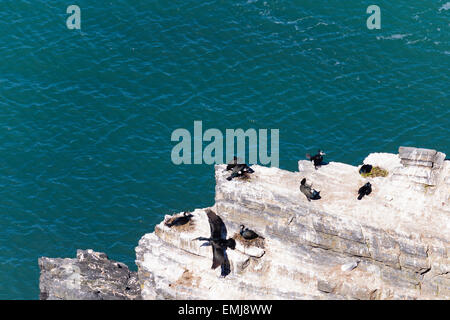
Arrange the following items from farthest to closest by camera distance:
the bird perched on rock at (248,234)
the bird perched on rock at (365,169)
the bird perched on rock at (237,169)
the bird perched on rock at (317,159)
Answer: the bird perched on rock at (317,159)
the bird perched on rock at (237,169)
the bird perched on rock at (365,169)
the bird perched on rock at (248,234)

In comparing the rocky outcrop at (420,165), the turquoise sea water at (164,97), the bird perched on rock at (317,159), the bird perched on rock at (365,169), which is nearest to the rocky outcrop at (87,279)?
the turquoise sea water at (164,97)

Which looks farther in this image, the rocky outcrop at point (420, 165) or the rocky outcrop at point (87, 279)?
the rocky outcrop at point (87, 279)

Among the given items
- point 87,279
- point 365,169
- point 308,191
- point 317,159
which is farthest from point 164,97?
point 308,191

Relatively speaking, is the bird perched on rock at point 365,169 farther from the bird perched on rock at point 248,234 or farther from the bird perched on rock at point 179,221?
the bird perched on rock at point 179,221

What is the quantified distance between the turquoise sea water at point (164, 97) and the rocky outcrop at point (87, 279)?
9466mm

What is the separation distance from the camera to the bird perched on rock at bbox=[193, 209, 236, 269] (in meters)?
72.6

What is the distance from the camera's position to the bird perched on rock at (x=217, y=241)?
72.6 m

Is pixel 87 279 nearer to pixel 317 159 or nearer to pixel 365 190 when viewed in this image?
pixel 317 159

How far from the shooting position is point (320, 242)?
235ft

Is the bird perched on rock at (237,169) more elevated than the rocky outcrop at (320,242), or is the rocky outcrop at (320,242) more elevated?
the bird perched on rock at (237,169)

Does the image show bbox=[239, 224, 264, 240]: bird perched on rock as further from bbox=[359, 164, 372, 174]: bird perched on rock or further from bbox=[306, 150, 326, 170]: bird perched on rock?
bbox=[359, 164, 372, 174]: bird perched on rock

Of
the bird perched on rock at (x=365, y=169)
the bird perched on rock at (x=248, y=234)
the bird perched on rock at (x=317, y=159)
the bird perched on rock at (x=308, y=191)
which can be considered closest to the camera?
the bird perched on rock at (x=308, y=191)
